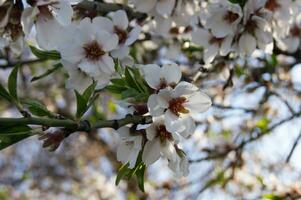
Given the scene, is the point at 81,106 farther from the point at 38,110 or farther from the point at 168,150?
the point at 168,150

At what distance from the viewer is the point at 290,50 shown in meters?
2.52

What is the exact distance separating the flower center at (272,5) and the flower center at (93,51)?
2.36ft

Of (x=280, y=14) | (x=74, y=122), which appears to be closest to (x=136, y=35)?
(x=74, y=122)

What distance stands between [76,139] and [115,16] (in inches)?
192

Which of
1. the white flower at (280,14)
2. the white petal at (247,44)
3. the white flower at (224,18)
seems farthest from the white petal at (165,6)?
the white flower at (280,14)

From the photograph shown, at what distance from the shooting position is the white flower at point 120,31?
1616 millimetres

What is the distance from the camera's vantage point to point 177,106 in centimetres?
133

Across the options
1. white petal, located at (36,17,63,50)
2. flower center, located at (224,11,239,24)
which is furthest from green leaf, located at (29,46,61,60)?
flower center, located at (224,11,239,24)

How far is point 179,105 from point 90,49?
34cm

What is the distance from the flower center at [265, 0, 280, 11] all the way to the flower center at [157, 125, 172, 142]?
810 mm

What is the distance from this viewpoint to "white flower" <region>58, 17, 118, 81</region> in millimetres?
1488

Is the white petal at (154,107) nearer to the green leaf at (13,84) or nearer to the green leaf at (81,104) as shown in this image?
the green leaf at (81,104)

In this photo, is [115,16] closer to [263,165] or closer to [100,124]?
[100,124]

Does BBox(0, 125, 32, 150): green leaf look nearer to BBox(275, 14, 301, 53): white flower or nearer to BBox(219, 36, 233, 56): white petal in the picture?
BBox(219, 36, 233, 56): white petal
